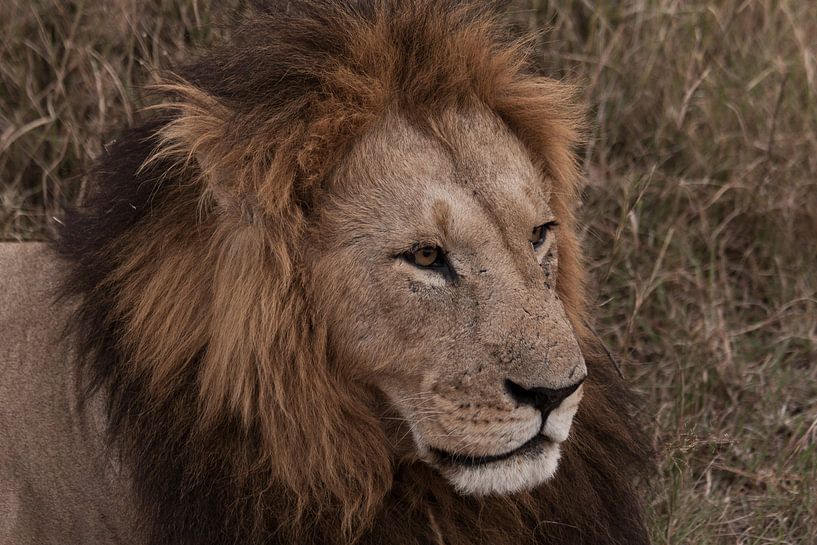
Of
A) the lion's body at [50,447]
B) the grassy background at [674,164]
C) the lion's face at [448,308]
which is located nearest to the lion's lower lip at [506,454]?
the lion's face at [448,308]

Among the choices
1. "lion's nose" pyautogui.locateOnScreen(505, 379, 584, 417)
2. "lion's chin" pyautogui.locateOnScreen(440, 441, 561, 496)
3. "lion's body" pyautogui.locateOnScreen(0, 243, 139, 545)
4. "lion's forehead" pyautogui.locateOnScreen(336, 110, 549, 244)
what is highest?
"lion's forehead" pyautogui.locateOnScreen(336, 110, 549, 244)

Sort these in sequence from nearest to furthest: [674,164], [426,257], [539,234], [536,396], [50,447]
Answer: [536,396] → [426,257] → [539,234] → [50,447] → [674,164]

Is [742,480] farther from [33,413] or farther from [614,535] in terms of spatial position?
[33,413]

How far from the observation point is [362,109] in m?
2.65

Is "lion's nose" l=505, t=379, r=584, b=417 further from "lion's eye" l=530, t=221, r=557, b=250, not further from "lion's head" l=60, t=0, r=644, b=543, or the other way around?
"lion's eye" l=530, t=221, r=557, b=250

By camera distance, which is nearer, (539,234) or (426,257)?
(426,257)

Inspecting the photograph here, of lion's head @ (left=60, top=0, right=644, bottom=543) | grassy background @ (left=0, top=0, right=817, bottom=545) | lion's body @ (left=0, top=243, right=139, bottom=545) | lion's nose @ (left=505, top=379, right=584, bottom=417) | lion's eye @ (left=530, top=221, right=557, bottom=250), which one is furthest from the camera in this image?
grassy background @ (left=0, top=0, right=817, bottom=545)

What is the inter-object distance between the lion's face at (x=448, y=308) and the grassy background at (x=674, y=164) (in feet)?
5.08

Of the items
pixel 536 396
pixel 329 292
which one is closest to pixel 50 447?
pixel 329 292

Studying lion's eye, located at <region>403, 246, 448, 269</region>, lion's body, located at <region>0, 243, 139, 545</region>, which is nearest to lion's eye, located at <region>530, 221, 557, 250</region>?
lion's eye, located at <region>403, 246, 448, 269</region>

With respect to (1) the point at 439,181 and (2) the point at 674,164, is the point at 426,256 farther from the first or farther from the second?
(2) the point at 674,164

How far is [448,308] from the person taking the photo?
2551 mm

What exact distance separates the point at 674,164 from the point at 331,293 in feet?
9.45

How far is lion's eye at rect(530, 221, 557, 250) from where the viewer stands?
2773 millimetres
